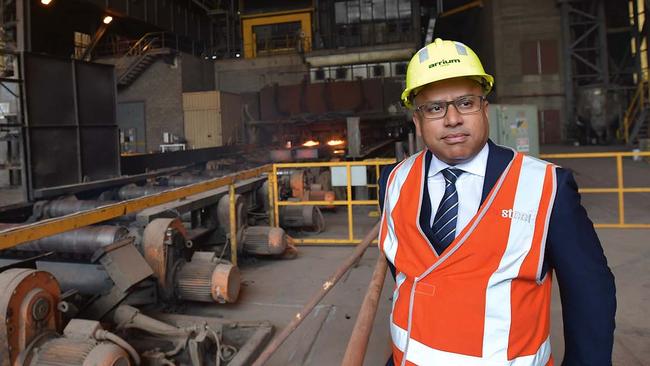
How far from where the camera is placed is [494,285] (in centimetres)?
137

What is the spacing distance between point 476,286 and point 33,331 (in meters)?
2.85

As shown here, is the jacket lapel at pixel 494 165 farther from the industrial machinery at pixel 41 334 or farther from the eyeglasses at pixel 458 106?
the industrial machinery at pixel 41 334

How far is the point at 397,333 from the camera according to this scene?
5.23 feet

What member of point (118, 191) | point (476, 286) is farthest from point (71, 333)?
point (118, 191)

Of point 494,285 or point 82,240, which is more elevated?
point 494,285

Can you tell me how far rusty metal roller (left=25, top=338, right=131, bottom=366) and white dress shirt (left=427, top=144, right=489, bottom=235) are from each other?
232 cm

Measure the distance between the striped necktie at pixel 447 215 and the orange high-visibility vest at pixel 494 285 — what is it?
57mm

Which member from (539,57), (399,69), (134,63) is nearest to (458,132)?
(134,63)

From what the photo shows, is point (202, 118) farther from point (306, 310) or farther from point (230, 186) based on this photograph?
point (306, 310)

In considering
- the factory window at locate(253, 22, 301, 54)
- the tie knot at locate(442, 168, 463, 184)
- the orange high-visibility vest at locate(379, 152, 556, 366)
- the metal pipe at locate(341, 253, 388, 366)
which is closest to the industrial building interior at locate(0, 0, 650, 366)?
the metal pipe at locate(341, 253, 388, 366)

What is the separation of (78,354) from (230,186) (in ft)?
9.71

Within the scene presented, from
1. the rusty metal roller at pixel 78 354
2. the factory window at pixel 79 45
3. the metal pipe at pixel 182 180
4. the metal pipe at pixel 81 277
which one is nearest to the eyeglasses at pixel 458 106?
the rusty metal roller at pixel 78 354

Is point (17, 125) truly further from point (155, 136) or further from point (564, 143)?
point (564, 143)

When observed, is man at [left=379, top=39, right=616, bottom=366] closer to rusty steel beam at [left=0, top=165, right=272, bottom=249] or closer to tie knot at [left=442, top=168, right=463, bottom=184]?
tie knot at [left=442, top=168, right=463, bottom=184]
